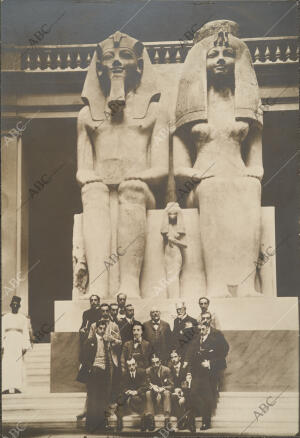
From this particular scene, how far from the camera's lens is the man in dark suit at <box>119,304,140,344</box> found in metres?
10.8

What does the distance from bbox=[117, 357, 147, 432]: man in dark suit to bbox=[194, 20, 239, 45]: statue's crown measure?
3601 mm

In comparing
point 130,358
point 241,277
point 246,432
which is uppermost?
point 241,277

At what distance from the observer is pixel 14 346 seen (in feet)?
37.1

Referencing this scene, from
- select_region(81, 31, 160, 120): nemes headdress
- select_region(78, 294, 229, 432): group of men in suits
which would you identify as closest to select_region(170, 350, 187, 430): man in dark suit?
select_region(78, 294, 229, 432): group of men in suits

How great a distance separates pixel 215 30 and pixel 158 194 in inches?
74.3

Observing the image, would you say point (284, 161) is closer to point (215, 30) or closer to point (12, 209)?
point (215, 30)

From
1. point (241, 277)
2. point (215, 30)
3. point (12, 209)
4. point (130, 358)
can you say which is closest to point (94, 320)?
point (130, 358)

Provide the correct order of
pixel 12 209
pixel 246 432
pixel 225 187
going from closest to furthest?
pixel 246 432 < pixel 225 187 < pixel 12 209

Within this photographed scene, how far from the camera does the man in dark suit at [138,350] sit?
1075 cm

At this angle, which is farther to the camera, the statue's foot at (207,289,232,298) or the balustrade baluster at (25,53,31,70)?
the balustrade baluster at (25,53,31,70)

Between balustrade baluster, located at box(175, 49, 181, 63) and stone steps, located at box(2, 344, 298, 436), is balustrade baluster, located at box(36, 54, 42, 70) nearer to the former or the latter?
balustrade baluster, located at box(175, 49, 181, 63)

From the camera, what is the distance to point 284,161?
11.8 meters

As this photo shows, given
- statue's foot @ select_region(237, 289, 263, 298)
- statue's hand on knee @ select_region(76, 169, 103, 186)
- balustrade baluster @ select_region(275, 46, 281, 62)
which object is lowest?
statue's foot @ select_region(237, 289, 263, 298)

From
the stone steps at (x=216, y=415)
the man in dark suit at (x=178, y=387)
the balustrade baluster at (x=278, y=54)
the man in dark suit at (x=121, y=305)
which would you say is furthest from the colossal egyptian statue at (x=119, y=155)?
the balustrade baluster at (x=278, y=54)
